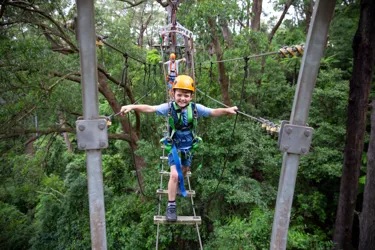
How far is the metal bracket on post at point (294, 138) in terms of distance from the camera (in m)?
1.85

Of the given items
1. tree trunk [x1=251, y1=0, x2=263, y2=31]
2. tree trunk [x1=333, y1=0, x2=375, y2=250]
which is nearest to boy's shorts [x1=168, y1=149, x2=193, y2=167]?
tree trunk [x1=333, y1=0, x2=375, y2=250]

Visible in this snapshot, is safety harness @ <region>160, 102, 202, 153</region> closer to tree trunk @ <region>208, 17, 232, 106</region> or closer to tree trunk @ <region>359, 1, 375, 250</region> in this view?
tree trunk @ <region>208, 17, 232, 106</region>

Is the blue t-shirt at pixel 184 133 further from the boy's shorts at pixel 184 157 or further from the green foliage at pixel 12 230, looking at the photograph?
the green foliage at pixel 12 230

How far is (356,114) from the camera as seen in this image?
15.6 ft

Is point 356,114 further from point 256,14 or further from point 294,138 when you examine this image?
point 256,14

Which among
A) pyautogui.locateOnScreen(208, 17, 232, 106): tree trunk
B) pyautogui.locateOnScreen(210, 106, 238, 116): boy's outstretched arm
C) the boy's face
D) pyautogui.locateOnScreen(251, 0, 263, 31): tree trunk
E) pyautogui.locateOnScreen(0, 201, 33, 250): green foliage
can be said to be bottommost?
pyautogui.locateOnScreen(0, 201, 33, 250): green foliage

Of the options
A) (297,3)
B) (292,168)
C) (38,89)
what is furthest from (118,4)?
(292,168)

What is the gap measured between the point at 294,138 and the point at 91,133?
3.78 feet

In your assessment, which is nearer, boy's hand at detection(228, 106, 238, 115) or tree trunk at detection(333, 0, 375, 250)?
boy's hand at detection(228, 106, 238, 115)

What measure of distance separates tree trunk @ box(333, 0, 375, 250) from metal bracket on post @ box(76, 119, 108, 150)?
4075 mm

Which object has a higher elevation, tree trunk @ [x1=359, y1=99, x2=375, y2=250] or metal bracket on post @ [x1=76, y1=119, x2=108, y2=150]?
metal bracket on post @ [x1=76, y1=119, x2=108, y2=150]

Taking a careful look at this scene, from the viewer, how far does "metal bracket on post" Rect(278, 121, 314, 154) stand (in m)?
1.85

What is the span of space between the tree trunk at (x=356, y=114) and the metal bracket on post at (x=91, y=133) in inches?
160

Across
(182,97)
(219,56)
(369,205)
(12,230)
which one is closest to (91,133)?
(182,97)
